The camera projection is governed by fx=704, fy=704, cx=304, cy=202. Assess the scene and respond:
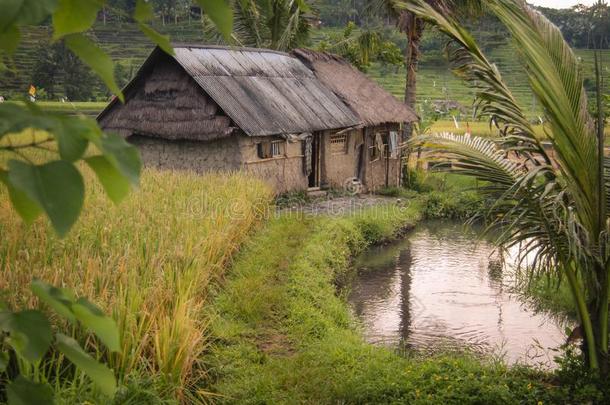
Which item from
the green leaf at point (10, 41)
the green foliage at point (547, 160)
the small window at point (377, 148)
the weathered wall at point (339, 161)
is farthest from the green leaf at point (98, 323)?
the small window at point (377, 148)

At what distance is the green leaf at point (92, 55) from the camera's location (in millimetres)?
864

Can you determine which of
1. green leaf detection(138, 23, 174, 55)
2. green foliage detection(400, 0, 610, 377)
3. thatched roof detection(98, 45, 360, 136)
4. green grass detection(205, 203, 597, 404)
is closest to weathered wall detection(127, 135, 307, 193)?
thatched roof detection(98, 45, 360, 136)

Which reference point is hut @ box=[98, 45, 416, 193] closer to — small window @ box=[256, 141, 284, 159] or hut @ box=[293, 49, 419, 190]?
small window @ box=[256, 141, 284, 159]

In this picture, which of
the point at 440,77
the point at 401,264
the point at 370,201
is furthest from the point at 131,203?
the point at 440,77

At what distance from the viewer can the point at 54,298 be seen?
91 centimetres

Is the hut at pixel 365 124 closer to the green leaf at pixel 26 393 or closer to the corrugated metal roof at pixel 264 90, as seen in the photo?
the corrugated metal roof at pixel 264 90

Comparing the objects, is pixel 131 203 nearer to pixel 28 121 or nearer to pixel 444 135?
pixel 444 135

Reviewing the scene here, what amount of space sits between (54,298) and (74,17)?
354 millimetres

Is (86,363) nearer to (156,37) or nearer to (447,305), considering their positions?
(156,37)

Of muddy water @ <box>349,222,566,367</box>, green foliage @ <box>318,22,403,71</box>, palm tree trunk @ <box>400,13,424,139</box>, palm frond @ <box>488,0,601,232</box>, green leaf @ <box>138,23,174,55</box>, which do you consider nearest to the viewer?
green leaf @ <box>138,23,174,55</box>

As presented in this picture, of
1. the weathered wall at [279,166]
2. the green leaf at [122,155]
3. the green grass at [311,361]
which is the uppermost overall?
the green leaf at [122,155]

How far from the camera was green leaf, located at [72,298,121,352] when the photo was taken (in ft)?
2.94

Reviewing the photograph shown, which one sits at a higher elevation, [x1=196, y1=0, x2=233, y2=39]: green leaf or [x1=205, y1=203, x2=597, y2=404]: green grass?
[x1=196, y1=0, x2=233, y2=39]: green leaf

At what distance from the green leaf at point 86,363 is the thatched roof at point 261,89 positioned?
40.0 ft
